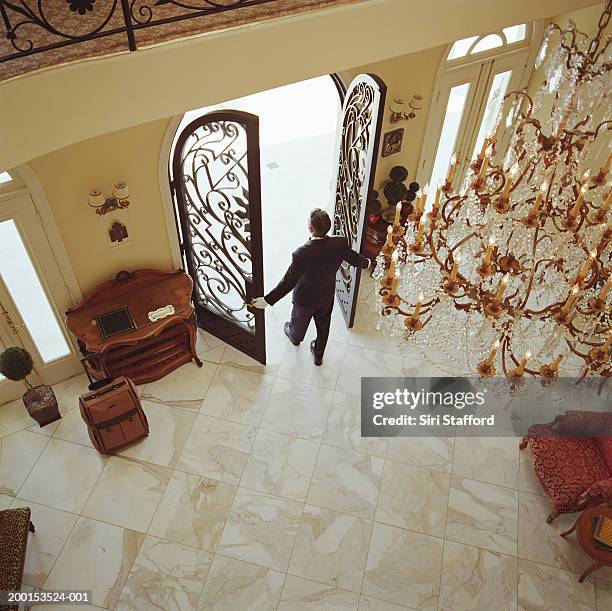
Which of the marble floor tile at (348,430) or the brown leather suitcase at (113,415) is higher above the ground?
the brown leather suitcase at (113,415)

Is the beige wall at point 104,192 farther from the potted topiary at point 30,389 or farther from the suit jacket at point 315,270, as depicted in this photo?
the suit jacket at point 315,270

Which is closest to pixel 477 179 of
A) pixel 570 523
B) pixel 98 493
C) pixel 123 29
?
pixel 123 29

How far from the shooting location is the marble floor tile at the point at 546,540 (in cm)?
507

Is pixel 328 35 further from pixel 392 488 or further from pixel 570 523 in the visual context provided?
pixel 570 523

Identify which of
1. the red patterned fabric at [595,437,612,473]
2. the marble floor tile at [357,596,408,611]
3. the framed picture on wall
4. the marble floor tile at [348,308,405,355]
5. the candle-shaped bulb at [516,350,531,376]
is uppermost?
the candle-shaped bulb at [516,350,531,376]

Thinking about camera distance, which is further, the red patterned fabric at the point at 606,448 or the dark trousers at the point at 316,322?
the dark trousers at the point at 316,322

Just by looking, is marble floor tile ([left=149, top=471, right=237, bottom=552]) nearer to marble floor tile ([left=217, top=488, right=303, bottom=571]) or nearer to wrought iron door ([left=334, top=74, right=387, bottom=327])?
marble floor tile ([left=217, top=488, right=303, bottom=571])

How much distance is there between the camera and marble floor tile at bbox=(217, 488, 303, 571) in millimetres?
5016

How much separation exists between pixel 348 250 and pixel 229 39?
2.44 metres

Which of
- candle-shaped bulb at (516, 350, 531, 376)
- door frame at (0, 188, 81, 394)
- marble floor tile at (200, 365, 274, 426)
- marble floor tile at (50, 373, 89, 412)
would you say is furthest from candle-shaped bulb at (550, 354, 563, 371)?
marble floor tile at (50, 373, 89, 412)

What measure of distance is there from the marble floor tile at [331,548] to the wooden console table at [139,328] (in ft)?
6.78

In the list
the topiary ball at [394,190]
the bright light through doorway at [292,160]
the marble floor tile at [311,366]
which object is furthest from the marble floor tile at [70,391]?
the topiary ball at [394,190]

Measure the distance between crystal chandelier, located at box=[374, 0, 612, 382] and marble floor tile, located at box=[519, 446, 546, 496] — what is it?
66.1 inches

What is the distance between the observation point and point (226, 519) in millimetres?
5219
